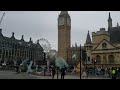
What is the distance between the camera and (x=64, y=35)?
8681 centimetres

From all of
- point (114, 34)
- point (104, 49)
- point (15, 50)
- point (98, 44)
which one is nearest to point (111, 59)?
point (104, 49)

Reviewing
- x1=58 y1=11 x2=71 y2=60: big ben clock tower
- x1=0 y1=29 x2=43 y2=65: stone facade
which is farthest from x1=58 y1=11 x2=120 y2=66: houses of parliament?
x1=0 y1=29 x2=43 y2=65: stone facade

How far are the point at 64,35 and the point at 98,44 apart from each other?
77.7 feet

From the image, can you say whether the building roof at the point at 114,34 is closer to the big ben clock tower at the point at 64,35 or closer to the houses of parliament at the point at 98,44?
the houses of parliament at the point at 98,44

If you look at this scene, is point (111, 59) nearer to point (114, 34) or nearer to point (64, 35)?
point (114, 34)

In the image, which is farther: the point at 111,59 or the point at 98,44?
the point at 98,44

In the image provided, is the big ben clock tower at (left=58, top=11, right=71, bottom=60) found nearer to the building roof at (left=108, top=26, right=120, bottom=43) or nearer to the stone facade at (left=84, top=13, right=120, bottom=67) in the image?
the stone facade at (left=84, top=13, right=120, bottom=67)

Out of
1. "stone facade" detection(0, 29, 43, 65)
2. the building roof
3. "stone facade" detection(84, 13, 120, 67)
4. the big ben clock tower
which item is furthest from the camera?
the big ben clock tower

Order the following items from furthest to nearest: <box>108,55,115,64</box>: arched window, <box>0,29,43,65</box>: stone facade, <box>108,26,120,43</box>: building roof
A: <box>0,29,43,65</box>: stone facade < <box>108,26,120,43</box>: building roof < <box>108,55,115,64</box>: arched window

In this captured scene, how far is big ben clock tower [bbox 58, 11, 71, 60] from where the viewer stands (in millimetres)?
85500
